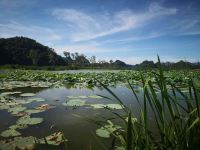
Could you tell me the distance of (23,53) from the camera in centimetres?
7625

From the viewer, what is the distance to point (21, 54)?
75062 millimetres

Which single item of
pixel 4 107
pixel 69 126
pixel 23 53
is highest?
pixel 23 53

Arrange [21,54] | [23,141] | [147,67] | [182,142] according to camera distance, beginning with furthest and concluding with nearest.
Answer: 1. [21,54]
2. [23,141]
3. [147,67]
4. [182,142]

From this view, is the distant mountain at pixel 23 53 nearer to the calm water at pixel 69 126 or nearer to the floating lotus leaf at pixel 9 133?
the calm water at pixel 69 126

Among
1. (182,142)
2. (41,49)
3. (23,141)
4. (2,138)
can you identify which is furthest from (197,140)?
(41,49)

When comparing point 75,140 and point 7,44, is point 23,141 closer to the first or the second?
point 75,140

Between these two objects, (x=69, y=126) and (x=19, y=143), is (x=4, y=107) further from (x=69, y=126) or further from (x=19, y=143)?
(x=19, y=143)

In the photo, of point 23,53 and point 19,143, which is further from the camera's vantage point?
point 23,53

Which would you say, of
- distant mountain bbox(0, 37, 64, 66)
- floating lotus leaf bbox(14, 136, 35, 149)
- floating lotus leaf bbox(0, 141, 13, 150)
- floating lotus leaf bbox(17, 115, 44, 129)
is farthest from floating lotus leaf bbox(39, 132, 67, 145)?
distant mountain bbox(0, 37, 64, 66)

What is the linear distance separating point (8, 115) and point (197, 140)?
433 centimetres

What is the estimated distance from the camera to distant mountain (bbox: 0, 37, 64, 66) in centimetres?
6894

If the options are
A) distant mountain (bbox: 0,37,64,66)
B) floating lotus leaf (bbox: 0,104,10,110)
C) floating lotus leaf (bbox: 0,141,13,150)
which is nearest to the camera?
floating lotus leaf (bbox: 0,141,13,150)

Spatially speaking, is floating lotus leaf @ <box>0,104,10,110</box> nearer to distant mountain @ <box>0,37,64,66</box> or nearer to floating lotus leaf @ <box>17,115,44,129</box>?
floating lotus leaf @ <box>17,115,44,129</box>

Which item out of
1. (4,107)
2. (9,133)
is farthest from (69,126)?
(4,107)
